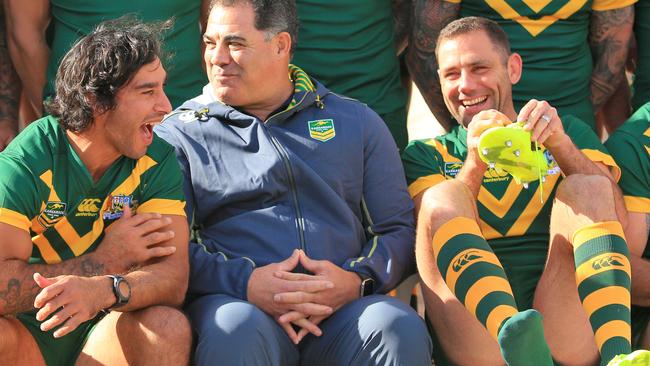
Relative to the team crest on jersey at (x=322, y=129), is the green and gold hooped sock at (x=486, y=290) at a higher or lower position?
lower

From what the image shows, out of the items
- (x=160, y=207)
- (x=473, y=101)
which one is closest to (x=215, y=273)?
(x=160, y=207)

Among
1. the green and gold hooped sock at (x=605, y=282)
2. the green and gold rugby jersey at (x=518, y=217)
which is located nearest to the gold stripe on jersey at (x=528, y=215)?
the green and gold rugby jersey at (x=518, y=217)

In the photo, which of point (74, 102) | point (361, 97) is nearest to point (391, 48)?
point (361, 97)

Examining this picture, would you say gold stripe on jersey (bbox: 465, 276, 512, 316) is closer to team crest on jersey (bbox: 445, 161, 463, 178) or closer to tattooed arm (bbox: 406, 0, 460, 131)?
team crest on jersey (bbox: 445, 161, 463, 178)

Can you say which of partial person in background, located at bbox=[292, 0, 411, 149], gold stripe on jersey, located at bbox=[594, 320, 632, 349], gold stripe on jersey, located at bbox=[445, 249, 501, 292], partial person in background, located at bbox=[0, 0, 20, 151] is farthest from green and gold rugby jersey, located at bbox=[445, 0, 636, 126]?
partial person in background, located at bbox=[0, 0, 20, 151]

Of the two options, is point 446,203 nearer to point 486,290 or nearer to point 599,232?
point 486,290

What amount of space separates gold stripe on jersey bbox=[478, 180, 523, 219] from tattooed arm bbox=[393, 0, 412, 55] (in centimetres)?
125

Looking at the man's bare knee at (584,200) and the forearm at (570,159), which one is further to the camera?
the forearm at (570,159)

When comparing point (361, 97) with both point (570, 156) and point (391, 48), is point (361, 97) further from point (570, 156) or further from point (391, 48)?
point (570, 156)

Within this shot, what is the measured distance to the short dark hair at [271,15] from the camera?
522 centimetres

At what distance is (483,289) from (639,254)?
3.28ft

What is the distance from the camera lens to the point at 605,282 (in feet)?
14.6

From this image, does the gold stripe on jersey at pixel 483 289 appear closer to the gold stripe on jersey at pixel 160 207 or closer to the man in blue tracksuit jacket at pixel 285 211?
the man in blue tracksuit jacket at pixel 285 211

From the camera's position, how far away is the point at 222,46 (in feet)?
16.9
